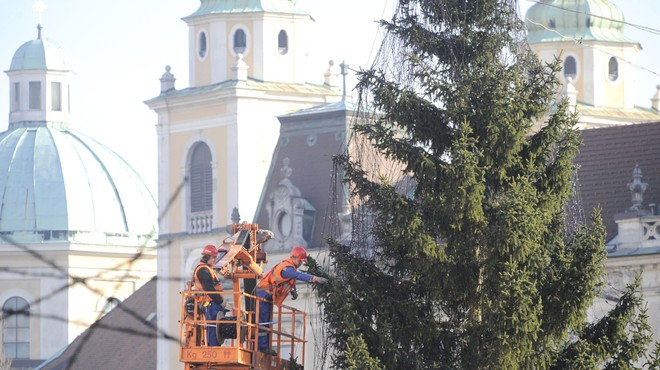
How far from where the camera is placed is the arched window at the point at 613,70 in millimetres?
101062

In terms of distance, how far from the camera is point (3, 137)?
13225cm

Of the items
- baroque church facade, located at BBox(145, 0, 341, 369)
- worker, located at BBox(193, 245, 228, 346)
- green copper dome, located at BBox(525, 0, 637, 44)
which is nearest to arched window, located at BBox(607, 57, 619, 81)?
green copper dome, located at BBox(525, 0, 637, 44)

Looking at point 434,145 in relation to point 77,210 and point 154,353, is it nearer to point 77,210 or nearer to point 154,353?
point 154,353

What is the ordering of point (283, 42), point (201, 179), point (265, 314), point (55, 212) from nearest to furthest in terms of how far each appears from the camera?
1. point (265, 314)
2. point (201, 179)
3. point (283, 42)
4. point (55, 212)

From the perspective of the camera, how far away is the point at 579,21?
97.4 metres

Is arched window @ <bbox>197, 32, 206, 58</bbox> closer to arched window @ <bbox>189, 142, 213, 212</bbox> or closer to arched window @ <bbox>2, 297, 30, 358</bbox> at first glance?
arched window @ <bbox>189, 142, 213, 212</bbox>

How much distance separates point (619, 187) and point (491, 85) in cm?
3131

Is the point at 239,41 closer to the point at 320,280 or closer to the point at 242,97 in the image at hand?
the point at 242,97

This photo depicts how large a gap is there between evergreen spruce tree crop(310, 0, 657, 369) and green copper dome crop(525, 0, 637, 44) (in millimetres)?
62000

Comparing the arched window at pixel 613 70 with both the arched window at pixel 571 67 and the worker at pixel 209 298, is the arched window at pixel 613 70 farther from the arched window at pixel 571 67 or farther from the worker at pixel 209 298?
the worker at pixel 209 298

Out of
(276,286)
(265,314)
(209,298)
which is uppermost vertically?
(276,286)

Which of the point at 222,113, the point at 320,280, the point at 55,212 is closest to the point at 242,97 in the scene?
the point at 222,113

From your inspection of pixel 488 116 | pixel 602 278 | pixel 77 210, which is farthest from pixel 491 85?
pixel 77 210

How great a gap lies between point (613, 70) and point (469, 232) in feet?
227
